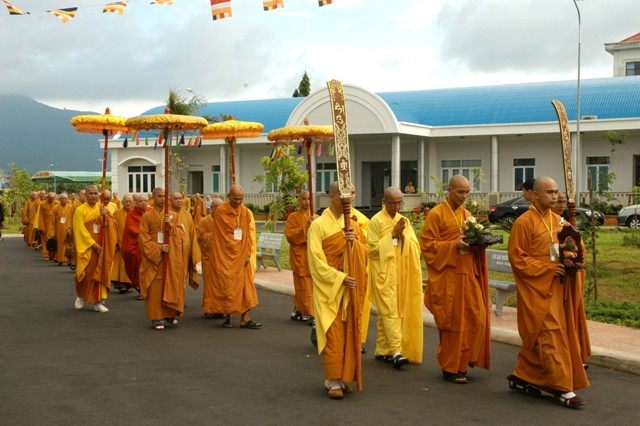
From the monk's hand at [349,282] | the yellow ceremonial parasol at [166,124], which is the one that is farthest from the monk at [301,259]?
the monk's hand at [349,282]

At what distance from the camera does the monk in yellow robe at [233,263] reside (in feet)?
34.9

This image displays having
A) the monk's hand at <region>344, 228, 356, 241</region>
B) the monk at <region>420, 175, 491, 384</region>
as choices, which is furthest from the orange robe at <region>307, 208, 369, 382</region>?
the monk at <region>420, 175, 491, 384</region>

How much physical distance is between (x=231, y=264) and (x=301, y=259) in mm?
1020

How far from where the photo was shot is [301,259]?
11188 mm

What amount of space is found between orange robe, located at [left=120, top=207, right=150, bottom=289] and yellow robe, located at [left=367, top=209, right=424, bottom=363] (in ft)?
20.0

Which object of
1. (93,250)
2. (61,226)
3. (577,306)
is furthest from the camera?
(61,226)

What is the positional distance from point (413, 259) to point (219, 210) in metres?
3.37

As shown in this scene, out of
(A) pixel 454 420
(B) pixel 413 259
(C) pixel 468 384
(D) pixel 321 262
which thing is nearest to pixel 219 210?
(B) pixel 413 259

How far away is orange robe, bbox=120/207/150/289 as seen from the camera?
44.8ft

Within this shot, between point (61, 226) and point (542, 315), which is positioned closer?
point (542, 315)

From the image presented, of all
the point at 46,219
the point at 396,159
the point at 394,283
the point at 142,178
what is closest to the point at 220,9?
the point at 394,283

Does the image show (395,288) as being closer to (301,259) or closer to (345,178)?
(345,178)

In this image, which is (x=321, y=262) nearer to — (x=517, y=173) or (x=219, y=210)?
(x=219, y=210)

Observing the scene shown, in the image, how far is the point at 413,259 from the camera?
28.1 ft
